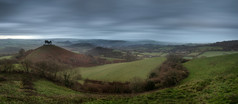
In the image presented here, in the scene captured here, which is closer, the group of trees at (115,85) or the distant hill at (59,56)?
the group of trees at (115,85)

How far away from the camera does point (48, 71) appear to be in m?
54.0

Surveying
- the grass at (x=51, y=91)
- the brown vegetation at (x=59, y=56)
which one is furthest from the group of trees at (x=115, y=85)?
the brown vegetation at (x=59, y=56)

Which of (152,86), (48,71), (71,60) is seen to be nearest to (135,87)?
(152,86)

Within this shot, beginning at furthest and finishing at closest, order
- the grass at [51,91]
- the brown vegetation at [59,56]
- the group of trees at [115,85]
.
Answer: the brown vegetation at [59,56], the group of trees at [115,85], the grass at [51,91]

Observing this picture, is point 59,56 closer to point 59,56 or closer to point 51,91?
point 59,56

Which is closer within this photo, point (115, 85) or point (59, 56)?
point (115, 85)

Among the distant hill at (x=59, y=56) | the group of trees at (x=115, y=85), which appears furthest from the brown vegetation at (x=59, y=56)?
the group of trees at (x=115, y=85)

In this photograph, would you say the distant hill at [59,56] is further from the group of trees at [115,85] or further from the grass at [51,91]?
the grass at [51,91]

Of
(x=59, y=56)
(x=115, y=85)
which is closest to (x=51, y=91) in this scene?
(x=115, y=85)

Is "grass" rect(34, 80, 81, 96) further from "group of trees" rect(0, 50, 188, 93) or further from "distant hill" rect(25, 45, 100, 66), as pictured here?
"distant hill" rect(25, 45, 100, 66)

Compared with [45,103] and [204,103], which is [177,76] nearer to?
[204,103]

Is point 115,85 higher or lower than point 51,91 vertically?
lower

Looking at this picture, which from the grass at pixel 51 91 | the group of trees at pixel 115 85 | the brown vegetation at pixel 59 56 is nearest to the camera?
the grass at pixel 51 91

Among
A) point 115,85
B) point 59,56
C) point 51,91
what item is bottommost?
point 115,85
